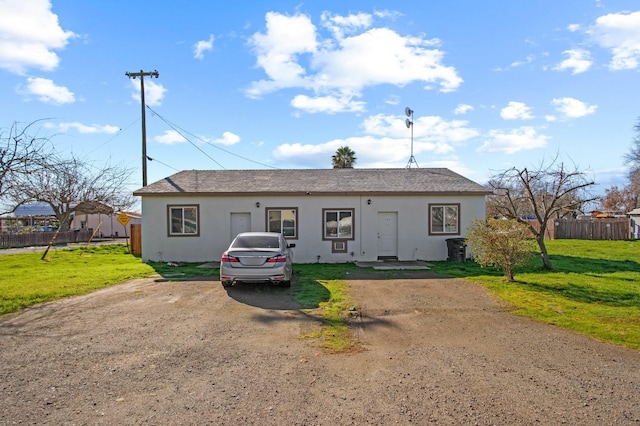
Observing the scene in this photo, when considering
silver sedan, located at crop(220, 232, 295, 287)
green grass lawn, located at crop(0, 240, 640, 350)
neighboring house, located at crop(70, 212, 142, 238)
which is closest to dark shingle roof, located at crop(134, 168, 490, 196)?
green grass lawn, located at crop(0, 240, 640, 350)

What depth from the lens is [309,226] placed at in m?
16.8

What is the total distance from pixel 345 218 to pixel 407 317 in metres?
9.34

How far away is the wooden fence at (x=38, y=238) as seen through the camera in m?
29.1

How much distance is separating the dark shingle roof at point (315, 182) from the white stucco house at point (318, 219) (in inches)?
3.2

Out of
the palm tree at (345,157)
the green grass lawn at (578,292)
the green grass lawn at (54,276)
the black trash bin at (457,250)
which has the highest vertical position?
the palm tree at (345,157)

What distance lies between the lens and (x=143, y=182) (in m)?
21.0

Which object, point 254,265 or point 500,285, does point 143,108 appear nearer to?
point 254,265

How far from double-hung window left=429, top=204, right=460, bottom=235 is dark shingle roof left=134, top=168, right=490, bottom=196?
0.72 meters

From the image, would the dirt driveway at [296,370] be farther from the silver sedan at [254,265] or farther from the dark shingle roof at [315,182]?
the dark shingle roof at [315,182]

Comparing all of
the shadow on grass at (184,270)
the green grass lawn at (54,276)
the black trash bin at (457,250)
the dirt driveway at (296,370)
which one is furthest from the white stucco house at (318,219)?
the dirt driveway at (296,370)

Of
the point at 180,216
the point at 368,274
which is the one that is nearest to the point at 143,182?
the point at 180,216

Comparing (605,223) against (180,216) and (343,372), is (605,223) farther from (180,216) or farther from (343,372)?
(343,372)

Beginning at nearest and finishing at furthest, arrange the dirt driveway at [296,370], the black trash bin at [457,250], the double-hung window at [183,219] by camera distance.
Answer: the dirt driveway at [296,370] < the black trash bin at [457,250] < the double-hung window at [183,219]

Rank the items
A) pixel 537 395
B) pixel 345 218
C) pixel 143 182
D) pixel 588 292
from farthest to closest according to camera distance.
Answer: pixel 143 182 < pixel 345 218 < pixel 588 292 < pixel 537 395
